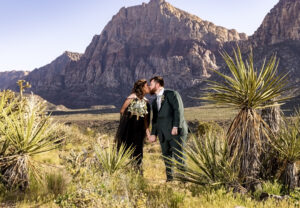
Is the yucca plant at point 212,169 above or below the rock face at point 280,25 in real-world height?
below

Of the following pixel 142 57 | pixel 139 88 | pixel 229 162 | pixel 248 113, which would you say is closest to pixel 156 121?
pixel 139 88

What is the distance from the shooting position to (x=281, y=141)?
4148 mm

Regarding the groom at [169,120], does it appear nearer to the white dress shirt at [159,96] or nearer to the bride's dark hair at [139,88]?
the white dress shirt at [159,96]

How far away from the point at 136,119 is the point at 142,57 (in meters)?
175

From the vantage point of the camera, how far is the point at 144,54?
178 meters

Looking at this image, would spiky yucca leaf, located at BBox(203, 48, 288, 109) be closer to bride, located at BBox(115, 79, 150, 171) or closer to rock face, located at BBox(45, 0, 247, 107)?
bride, located at BBox(115, 79, 150, 171)

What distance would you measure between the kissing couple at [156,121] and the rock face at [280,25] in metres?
110

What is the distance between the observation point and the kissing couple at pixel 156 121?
472cm

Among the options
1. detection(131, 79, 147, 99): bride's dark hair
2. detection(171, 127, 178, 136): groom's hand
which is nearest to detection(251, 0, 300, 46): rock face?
detection(131, 79, 147, 99): bride's dark hair

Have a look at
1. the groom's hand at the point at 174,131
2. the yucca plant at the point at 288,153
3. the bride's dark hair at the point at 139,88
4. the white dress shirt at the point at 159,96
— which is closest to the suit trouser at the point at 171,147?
the groom's hand at the point at 174,131

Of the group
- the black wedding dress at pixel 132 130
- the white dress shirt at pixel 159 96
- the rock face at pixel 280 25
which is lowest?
the black wedding dress at pixel 132 130

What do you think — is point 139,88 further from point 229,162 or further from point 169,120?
point 229,162

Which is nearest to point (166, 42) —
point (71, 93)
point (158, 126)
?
point (71, 93)

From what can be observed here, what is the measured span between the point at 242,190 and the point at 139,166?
7.25ft
